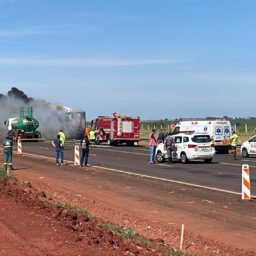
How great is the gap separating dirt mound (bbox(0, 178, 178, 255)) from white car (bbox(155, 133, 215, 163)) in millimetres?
15952

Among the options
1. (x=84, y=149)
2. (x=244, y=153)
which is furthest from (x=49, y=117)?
(x=84, y=149)

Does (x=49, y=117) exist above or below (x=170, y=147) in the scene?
above

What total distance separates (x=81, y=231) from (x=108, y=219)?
2.57m

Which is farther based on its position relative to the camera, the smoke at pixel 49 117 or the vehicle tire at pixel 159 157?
the smoke at pixel 49 117

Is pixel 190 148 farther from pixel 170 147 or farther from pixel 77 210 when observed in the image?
pixel 77 210

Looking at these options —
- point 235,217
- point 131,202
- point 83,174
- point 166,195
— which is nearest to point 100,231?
point 235,217

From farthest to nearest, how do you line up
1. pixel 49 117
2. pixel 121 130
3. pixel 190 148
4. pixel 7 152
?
pixel 49 117 < pixel 121 130 < pixel 190 148 < pixel 7 152

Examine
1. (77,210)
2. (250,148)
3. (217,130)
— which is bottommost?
(77,210)

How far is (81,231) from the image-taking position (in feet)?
32.8

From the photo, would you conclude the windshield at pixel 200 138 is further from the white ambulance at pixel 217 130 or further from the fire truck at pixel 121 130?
the fire truck at pixel 121 130

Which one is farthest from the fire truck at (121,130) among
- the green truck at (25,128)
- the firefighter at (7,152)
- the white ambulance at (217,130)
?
the firefighter at (7,152)

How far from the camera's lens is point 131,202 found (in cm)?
1507

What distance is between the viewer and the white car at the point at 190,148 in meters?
30.0

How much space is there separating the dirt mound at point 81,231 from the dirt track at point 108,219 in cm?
2
